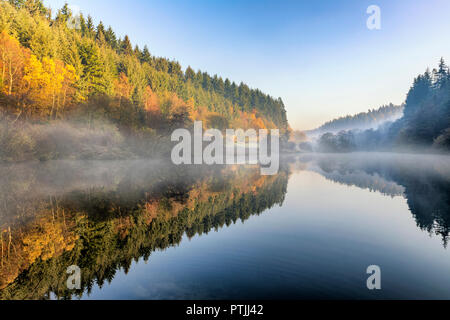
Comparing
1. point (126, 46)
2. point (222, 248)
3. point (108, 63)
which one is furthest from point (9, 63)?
point (126, 46)

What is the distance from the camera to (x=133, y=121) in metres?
50.5

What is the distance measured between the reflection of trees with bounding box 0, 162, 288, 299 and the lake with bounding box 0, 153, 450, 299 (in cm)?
4

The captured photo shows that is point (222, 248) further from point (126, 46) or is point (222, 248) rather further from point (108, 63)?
point (126, 46)

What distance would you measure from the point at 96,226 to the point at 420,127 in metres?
84.0

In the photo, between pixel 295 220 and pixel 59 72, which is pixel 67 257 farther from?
pixel 59 72

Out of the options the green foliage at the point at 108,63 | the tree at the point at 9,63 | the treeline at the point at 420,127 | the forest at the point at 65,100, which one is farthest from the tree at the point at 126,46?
the treeline at the point at 420,127

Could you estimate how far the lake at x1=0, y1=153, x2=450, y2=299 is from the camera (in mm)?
4438

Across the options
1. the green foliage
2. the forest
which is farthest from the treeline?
the forest

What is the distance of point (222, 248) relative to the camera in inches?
261

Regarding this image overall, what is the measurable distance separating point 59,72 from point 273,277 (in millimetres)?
50816

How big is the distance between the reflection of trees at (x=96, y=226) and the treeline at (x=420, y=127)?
66011mm

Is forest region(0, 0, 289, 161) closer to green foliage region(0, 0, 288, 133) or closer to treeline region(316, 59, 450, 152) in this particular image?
green foliage region(0, 0, 288, 133)

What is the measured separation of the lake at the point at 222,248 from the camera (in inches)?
175

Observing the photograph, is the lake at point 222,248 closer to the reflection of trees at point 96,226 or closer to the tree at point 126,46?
the reflection of trees at point 96,226
